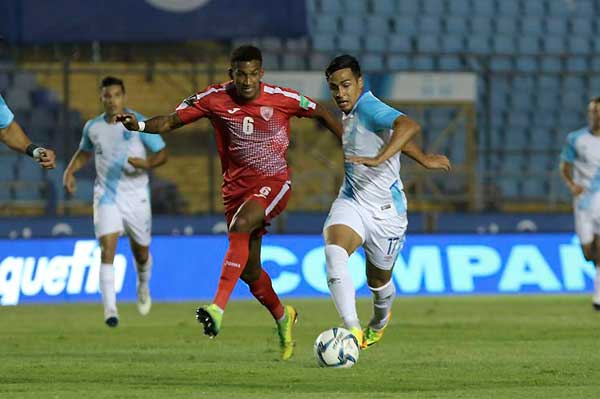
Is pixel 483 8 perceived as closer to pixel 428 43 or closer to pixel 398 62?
pixel 428 43

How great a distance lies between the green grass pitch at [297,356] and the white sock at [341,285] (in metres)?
0.39

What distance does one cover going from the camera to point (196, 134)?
23422mm

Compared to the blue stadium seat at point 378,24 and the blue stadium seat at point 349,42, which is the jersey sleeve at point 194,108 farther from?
the blue stadium seat at point 378,24

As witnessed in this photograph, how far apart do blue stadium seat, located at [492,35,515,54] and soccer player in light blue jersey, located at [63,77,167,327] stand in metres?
13.4

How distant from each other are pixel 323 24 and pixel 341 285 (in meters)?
16.8

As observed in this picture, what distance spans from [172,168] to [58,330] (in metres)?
9.56

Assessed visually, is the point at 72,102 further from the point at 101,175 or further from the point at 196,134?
the point at 101,175

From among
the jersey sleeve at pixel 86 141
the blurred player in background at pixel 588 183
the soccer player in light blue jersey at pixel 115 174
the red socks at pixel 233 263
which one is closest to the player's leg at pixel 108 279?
the soccer player in light blue jersey at pixel 115 174

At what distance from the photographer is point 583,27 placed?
27344mm

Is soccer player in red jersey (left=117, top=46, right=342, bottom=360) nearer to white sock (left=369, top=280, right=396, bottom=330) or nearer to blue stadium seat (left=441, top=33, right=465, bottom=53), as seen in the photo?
white sock (left=369, top=280, right=396, bottom=330)

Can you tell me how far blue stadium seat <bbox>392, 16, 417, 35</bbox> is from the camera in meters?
26.4

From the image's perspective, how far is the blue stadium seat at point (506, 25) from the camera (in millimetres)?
26891

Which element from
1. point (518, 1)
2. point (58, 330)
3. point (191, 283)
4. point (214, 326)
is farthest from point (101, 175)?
point (518, 1)

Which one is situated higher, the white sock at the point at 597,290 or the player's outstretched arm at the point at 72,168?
the player's outstretched arm at the point at 72,168
